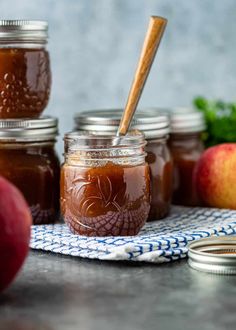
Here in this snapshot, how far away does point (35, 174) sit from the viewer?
6.34ft

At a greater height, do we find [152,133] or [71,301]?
[152,133]

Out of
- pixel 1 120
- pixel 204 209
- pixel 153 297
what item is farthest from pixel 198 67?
pixel 153 297

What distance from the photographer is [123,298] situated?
1484mm

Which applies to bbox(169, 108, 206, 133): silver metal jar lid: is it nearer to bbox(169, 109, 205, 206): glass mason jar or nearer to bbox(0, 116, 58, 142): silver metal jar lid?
bbox(169, 109, 205, 206): glass mason jar

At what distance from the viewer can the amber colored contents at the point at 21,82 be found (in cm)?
194

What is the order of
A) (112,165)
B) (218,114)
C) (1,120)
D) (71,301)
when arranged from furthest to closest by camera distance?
(218,114), (1,120), (112,165), (71,301)

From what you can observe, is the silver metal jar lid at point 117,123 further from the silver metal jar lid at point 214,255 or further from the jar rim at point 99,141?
the silver metal jar lid at point 214,255

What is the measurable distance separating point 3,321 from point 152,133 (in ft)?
2.37

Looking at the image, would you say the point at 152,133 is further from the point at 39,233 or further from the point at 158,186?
the point at 39,233

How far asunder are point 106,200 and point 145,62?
275 mm

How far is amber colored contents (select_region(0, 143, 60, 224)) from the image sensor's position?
1916 mm

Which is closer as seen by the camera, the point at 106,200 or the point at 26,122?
the point at 106,200

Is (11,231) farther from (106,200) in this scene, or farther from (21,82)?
(21,82)

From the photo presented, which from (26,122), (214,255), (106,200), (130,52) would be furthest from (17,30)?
(130,52)
